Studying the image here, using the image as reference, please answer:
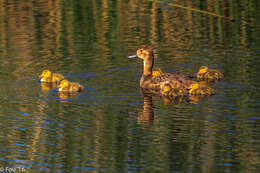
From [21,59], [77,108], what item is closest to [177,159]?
[77,108]

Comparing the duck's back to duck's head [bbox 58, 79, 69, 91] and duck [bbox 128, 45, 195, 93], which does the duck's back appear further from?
duck's head [bbox 58, 79, 69, 91]

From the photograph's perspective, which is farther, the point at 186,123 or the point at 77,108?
the point at 77,108

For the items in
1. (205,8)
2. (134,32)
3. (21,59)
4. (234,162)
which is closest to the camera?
(234,162)

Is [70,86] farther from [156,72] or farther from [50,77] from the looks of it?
[156,72]

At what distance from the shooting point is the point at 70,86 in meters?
11.9

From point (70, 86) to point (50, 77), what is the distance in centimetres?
109

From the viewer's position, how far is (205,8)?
20.5 m

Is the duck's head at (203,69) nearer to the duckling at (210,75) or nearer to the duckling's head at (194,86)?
the duckling at (210,75)

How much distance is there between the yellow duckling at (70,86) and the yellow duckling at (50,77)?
2.49ft

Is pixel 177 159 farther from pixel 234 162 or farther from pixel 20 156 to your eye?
pixel 20 156

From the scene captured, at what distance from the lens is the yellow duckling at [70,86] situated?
11.9m

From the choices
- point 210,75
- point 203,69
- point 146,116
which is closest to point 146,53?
point 203,69

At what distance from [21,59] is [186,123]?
6.27 m

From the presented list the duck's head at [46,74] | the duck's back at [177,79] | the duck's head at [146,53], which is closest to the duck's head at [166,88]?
the duck's back at [177,79]
